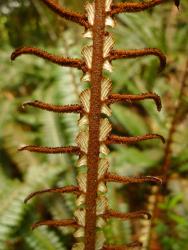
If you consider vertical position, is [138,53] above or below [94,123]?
above

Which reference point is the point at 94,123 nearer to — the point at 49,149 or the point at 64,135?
the point at 49,149

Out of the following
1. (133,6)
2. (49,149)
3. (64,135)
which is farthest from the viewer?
(64,135)

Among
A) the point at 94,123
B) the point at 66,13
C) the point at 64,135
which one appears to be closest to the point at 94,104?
the point at 94,123

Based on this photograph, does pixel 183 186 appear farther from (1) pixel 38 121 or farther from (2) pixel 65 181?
(1) pixel 38 121

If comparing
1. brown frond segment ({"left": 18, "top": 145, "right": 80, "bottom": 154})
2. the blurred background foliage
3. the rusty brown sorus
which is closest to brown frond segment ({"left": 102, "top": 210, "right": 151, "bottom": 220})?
the rusty brown sorus

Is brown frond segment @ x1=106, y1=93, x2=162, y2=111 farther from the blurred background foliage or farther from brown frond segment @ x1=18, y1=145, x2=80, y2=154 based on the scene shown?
the blurred background foliage

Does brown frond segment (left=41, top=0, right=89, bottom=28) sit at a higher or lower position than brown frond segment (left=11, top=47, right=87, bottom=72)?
higher

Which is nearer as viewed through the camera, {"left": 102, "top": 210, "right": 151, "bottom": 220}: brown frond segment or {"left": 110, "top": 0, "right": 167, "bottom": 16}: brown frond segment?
{"left": 110, "top": 0, "right": 167, "bottom": 16}: brown frond segment

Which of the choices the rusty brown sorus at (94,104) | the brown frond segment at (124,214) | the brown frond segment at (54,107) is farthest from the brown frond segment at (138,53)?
the brown frond segment at (124,214)
